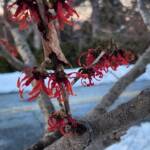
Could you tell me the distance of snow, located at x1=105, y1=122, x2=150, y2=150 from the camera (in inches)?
208

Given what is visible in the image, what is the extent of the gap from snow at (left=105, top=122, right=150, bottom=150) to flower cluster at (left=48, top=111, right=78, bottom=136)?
149 inches

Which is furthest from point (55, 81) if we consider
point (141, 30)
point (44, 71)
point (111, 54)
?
point (141, 30)

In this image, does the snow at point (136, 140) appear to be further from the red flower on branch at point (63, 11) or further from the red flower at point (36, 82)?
the red flower on branch at point (63, 11)

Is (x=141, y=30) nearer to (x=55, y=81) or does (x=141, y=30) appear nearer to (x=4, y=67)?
(x=4, y=67)

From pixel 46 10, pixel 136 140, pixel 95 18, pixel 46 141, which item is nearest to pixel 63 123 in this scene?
pixel 46 141

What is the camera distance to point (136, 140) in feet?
18.1

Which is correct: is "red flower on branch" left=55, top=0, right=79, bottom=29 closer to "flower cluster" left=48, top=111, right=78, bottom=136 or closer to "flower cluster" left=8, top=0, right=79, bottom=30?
"flower cluster" left=8, top=0, right=79, bottom=30

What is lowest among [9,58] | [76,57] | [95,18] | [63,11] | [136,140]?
[76,57]

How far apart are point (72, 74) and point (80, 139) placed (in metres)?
0.26

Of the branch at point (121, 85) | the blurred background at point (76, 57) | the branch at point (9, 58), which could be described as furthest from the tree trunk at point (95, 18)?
the branch at point (9, 58)

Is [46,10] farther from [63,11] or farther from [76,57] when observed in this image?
[76,57]

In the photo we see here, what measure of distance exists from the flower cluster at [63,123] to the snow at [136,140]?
3.78 metres

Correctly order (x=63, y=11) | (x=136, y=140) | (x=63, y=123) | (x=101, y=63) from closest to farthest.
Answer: (x=63, y=11)
(x=63, y=123)
(x=101, y=63)
(x=136, y=140)

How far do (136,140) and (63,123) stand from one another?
416 centimetres
